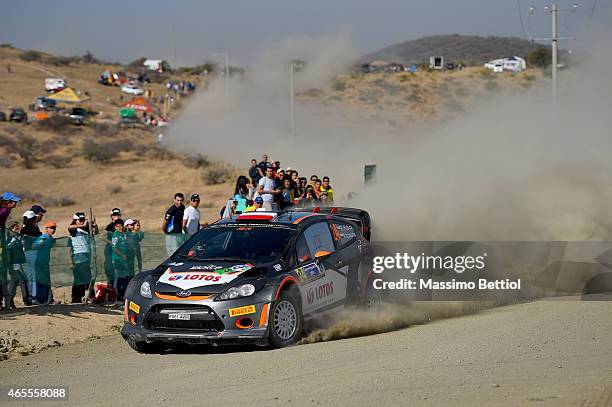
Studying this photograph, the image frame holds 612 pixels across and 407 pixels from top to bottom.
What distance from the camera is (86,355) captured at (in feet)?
35.7

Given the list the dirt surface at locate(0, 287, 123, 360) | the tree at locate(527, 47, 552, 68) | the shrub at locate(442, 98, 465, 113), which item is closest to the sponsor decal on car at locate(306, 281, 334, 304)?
the dirt surface at locate(0, 287, 123, 360)

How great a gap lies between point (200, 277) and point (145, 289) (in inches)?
27.3

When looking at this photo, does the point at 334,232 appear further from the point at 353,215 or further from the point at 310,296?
the point at 310,296

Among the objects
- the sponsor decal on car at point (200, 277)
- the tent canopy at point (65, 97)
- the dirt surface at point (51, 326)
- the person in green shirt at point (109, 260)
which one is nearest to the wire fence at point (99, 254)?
the person in green shirt at point (109, 260)

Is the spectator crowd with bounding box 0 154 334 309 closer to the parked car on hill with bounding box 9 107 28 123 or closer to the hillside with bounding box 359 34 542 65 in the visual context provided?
the parked car on hill with bounding box 9 107 28 123

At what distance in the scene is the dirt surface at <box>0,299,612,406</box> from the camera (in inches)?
Answer: 308

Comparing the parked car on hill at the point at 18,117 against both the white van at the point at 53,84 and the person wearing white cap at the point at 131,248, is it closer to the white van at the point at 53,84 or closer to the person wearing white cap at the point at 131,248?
A: the white van at the point at 53,84

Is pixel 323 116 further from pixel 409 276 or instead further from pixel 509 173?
pixel 409 276

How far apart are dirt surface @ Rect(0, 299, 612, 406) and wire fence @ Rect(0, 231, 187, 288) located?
2601 millimetres

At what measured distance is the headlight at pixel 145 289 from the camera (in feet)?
34.3

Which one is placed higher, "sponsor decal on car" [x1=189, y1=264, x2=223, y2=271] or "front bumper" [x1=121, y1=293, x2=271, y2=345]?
"sponsor decal on car" [x1=189, y1=264, x2=223, y2=271]

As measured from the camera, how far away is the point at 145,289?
10.6m

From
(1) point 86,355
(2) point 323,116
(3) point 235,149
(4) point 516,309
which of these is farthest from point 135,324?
(2) point 323,116

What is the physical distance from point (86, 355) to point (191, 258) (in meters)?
1.65
